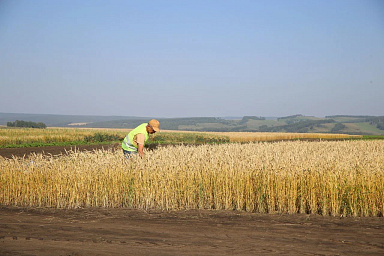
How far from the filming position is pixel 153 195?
9.43 meters

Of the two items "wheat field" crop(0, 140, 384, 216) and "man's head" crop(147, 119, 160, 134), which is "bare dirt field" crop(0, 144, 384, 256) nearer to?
"wheat field" crop(0, 140, 384, 216)

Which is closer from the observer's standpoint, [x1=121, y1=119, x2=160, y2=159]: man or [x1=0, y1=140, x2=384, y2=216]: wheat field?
[x1=0, y1=140, x2=384, y2=216]: wheat field

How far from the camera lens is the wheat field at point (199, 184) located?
27.8 ft

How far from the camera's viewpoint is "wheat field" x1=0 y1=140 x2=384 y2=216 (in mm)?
8477

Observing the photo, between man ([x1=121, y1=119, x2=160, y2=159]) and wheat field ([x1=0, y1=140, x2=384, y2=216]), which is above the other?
man ([x1=121, y1=119, x2=160, y2=159])

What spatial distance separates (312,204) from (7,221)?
6.37 m

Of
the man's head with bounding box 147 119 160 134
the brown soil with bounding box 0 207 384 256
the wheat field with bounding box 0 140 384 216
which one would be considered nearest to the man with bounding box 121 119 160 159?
the man's head with bounding box 147 119 160 134

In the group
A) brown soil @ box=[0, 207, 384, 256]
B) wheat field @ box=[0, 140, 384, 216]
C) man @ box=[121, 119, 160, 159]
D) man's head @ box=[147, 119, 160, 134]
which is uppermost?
man's head @ box=[147, 119, 160, 134]

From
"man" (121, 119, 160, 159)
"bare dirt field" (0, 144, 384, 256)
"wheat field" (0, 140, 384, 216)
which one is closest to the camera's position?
"bare dirt field" (0, 144, 384, 256)

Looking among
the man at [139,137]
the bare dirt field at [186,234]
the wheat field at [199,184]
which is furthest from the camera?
the man at [139,137]

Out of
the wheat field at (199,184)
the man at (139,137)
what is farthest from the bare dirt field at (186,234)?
the man at (139,137)

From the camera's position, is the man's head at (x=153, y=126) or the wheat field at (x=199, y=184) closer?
the wheat field at (x=199, y=184)

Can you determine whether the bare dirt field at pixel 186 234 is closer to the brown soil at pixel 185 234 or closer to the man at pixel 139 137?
the brown soil at pixel 185 234

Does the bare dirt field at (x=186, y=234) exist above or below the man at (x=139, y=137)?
below
